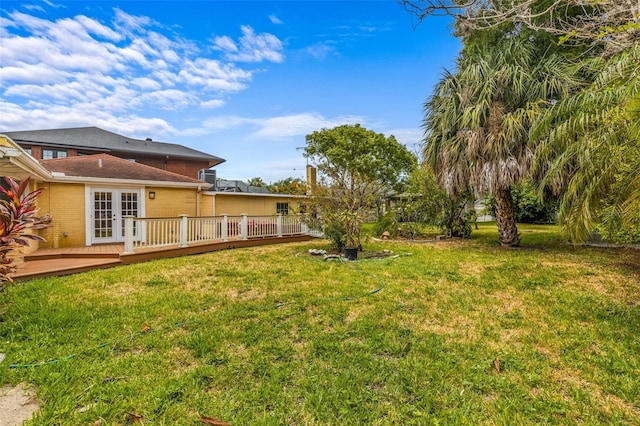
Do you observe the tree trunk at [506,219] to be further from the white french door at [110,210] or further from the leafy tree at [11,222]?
the white french door at [110,210]

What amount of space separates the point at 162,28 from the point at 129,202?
6510 mm

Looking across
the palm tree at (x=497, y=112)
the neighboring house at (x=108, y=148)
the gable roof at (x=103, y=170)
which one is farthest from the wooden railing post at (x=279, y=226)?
the neighboring house at (x=108, y=148)

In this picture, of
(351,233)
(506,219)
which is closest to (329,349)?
(351,233)

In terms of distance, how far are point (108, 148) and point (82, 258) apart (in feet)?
55.1

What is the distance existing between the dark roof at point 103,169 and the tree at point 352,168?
21.6 ft

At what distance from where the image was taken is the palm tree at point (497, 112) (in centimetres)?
916

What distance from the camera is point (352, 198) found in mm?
10234

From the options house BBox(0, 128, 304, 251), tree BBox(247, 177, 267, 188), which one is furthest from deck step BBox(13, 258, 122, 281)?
tree BBox(247, 177, 267, 188)

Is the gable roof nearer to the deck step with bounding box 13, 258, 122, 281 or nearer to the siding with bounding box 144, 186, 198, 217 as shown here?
the siding with bounding box 144, 186, 198, 217

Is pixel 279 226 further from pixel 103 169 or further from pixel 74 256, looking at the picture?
pixel 103 169

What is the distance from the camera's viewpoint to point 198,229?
35.3ft

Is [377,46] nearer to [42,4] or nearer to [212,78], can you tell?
[212,78]

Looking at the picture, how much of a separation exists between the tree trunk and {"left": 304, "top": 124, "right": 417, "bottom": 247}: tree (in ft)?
12.1

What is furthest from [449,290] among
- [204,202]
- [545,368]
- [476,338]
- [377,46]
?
[204,202]
